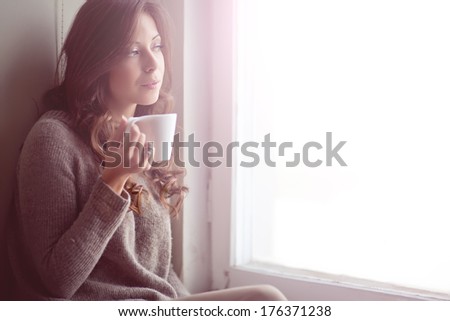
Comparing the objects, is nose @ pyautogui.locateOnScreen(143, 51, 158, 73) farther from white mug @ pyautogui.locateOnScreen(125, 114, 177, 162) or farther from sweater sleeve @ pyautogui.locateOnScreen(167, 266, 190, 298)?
sweater sleeve @ pyautogui.locateOnScreen(167, 266, 190, 298)

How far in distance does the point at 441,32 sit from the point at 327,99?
287 millimetres

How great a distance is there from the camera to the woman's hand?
3.15 ft

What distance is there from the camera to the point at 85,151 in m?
1.06

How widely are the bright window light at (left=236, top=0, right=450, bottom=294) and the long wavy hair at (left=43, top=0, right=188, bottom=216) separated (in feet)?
1.21

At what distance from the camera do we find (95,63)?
1065mm

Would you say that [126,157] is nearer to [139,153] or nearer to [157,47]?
[139,153]

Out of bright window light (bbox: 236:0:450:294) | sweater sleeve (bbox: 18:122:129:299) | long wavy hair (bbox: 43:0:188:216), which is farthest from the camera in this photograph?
bright window light (bbox: 236:0:450:294)

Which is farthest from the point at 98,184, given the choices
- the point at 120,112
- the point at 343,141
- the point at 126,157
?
the point at 343,141

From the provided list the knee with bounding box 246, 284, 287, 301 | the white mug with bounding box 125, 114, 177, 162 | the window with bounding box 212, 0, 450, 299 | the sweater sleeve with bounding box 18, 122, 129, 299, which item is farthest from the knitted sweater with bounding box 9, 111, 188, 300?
the window with bounding box 212, 0, 450, 299

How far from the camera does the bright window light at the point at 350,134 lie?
1.18 m

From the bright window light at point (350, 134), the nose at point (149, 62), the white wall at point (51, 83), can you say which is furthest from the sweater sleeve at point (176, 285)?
the nose at point (149, 62)

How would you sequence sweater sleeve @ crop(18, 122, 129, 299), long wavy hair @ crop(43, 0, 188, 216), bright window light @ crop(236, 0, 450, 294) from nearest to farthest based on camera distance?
1. sweater sleeve @ crop(18, 122, 129, 299)
2. long wavy hair @ crop(43, 0, 188, 216)
3. bright window light @ crop(236, 0, 450, 294)

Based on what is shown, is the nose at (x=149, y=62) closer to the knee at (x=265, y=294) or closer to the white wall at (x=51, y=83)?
the white wall at (x=51, y=83)
